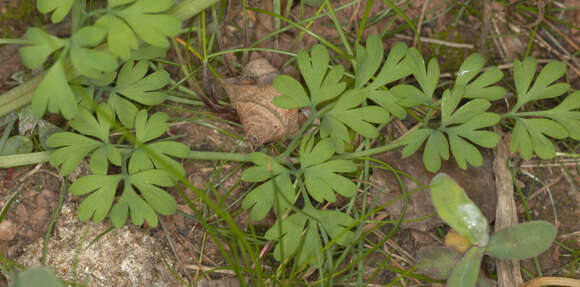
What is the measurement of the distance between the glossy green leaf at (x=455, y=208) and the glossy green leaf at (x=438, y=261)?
0.38ft

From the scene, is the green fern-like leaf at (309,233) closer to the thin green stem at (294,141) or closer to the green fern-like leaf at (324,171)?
the green fern-like leaf at (324,171)

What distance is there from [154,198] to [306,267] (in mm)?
793

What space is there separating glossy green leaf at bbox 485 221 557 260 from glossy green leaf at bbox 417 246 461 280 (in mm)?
175

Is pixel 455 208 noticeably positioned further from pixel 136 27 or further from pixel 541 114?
pixel 136 27

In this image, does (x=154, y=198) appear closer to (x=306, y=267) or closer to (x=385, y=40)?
(x=306, y=267)

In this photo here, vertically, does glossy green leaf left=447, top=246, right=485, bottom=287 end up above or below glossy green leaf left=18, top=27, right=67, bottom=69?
below

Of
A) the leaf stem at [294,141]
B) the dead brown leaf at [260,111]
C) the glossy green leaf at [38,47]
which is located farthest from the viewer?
the dead brown leaf at [260,111]

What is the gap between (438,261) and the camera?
2287 mm

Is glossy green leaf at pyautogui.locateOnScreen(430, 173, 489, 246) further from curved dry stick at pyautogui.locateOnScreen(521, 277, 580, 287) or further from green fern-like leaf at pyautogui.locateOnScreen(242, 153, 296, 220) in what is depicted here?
green fern-like leaf at pyautogui.locateOnScreen(242, 153, 296, 220)

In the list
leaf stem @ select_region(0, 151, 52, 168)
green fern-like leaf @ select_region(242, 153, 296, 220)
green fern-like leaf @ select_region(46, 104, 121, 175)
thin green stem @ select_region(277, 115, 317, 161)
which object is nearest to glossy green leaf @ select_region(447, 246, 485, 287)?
green fern-like leaf @ select_region(242, 153, 296, 220)

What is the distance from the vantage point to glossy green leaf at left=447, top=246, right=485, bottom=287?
2221 millimetres

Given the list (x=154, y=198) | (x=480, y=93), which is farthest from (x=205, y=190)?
(x=480, y=93)

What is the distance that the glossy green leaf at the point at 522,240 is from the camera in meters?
2.21

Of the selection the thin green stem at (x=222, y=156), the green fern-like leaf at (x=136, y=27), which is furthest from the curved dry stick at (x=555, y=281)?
the green fern-like leaf at (x=136, y=27)
